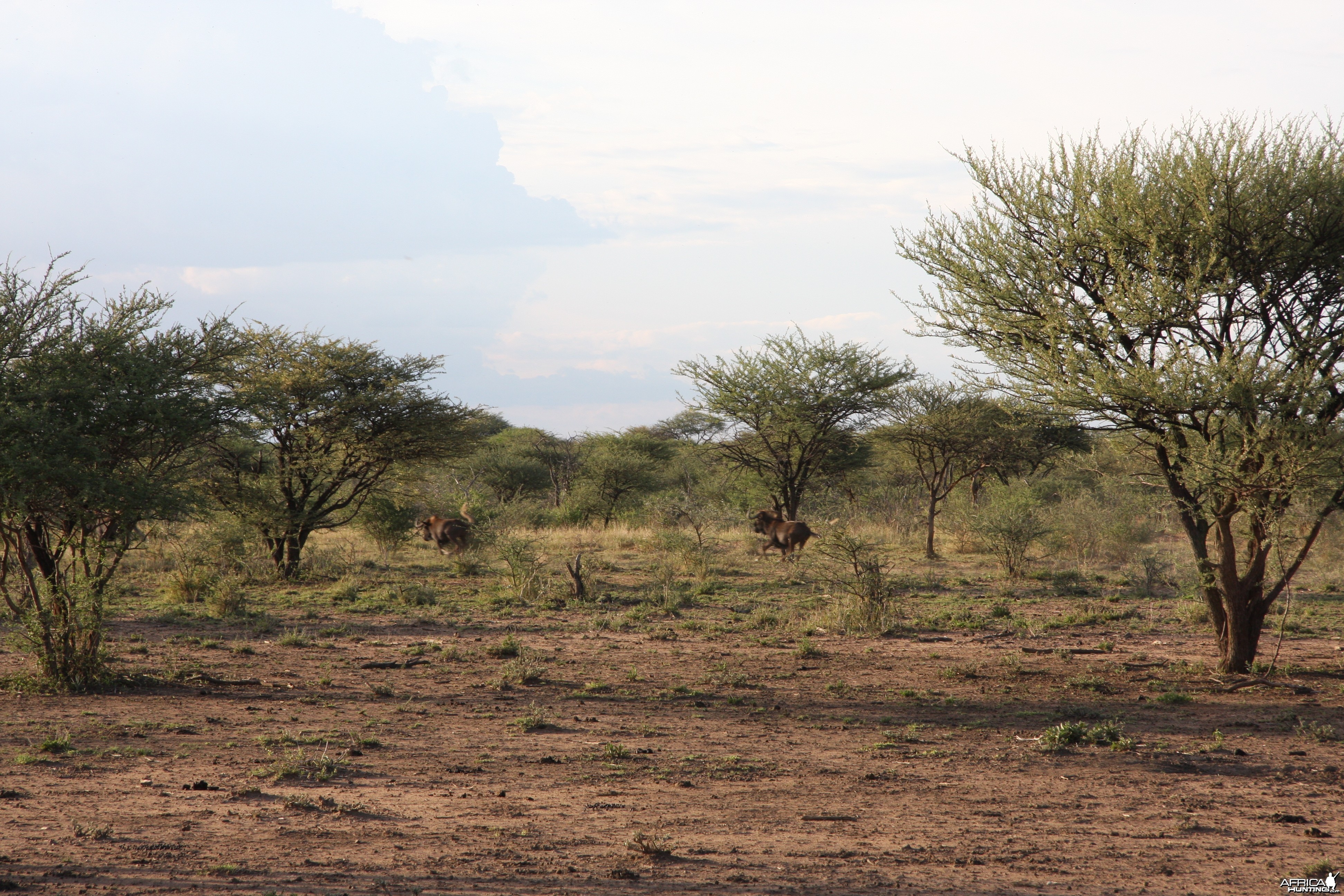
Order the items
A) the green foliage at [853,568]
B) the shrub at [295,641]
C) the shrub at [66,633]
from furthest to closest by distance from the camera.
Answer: the green foliage at [853,568], the shrub at [295,641], the shrub at [66,633]

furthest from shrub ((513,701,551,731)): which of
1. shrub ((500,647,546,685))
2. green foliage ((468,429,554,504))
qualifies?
green foliage ((468,429,554,504))

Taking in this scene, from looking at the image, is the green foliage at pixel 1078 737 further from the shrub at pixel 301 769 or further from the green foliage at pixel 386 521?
the green foliage at pixel 386 521

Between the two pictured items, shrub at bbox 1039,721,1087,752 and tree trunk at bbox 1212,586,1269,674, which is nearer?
shrub at bbox 1039,721,1087,752

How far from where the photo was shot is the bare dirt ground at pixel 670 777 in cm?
418

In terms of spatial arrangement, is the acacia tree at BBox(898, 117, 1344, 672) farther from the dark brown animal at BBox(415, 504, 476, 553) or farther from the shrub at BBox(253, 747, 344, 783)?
the dark brown animal at BBox(415, 504, 476, 553)

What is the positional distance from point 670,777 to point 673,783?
0.38ft

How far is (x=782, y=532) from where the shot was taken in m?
18.5

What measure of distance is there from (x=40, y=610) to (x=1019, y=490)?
2056 centimetres

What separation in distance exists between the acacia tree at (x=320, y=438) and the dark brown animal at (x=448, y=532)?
97.2 inches

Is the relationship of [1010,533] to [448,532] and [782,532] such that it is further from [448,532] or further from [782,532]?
[448,532]

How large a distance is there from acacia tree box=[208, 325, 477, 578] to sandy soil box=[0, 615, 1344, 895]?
6.92m

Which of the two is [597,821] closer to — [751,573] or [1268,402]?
[1268,402]

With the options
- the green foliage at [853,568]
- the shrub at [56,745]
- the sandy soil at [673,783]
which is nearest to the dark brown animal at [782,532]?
the green foliage at [853,568]

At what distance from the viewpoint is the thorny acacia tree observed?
22.9 feet
